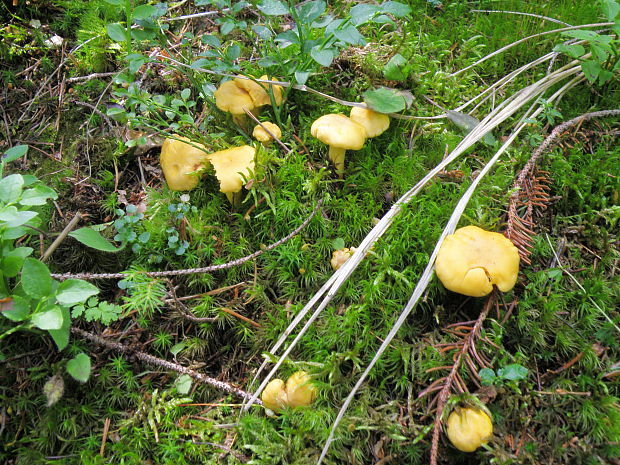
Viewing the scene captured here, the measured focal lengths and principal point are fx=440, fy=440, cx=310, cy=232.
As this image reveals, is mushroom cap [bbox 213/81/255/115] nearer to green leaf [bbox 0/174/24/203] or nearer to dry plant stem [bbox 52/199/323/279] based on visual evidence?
dry plant stem [bbox 52/199/323/279]

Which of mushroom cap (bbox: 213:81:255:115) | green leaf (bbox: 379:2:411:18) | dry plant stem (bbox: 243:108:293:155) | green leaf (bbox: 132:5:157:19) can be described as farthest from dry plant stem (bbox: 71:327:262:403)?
green leaf (bbox: 379:2:411:18)

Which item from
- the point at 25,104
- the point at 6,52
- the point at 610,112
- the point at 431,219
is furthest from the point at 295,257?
the point at 6,52

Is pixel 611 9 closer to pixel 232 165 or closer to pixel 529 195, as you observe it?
pixel 529 195

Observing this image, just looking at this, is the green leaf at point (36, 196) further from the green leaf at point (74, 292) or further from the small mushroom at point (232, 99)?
the small mushroom at point (232, 99)

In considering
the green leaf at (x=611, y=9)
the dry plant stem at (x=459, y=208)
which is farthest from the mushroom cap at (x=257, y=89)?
the green leaf at (x=611, y=9)

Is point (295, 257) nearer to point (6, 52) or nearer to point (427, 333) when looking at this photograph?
point (427, 333)
